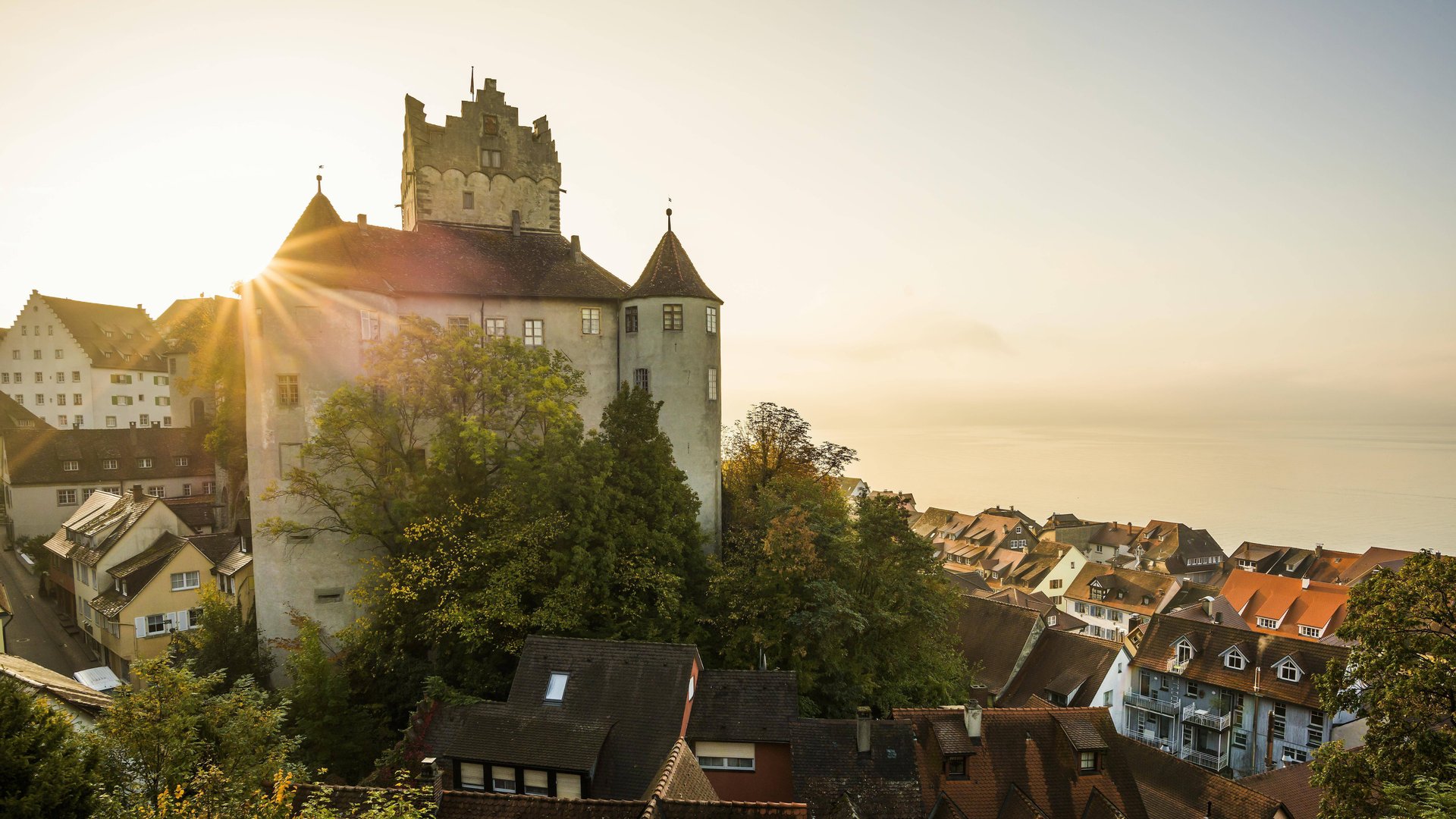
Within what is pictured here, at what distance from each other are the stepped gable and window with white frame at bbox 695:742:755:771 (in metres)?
18.6

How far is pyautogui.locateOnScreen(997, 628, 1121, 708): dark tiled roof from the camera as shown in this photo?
36844mm

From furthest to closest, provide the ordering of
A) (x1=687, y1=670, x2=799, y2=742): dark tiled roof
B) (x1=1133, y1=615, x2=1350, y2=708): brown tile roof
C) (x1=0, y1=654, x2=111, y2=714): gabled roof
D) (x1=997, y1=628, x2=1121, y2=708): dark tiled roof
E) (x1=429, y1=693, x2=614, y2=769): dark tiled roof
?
(x1=997, y1=628, x2=1121, y2=708): dark tiled roof, (x1=1133, y1=615, x2=1350, y2=708): brown tile roof, (x1=687, y1=670, x2=799, y2=742): dark tiled roof, (x1=429, y1=693, x2=614, y2=769): dark tiled roof, (x1=0, y1=654, x2=111, y2=714): gabled roof

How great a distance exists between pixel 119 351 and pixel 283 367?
183 ft

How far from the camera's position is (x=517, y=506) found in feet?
76.7

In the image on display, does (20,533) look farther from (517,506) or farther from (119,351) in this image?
(517,506)

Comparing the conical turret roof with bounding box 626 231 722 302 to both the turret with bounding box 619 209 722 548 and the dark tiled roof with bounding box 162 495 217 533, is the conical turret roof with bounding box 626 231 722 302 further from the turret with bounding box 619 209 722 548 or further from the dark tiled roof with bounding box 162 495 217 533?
the dark tiled roof with bounding box 162 495 217 533

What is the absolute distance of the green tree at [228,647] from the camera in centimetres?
2633

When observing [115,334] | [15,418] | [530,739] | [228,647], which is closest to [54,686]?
[228,647]

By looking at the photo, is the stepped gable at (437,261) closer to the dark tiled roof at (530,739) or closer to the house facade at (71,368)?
the dark tiled roof at (530,739)

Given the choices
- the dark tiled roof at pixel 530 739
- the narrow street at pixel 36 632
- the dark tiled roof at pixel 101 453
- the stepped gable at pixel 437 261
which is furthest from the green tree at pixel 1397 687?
the dark tiled roof at pixel 101 453

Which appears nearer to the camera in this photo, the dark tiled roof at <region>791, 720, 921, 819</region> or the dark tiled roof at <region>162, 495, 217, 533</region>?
the dark tiled roof at <region>791, 720, 921, 819</region>

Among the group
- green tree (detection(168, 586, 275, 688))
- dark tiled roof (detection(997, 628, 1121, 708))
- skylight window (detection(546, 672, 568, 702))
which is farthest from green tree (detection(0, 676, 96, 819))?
dark tiled roof (detection(997, 628, 1121, 708))

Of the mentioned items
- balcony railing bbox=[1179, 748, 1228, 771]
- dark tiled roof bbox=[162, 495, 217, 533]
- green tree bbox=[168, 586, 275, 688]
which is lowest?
balcony railing bbox=[1179, 748, 1228, 771]

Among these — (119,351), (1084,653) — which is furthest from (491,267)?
(119,351)
